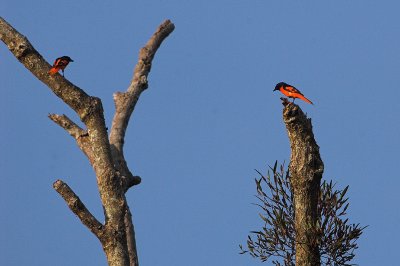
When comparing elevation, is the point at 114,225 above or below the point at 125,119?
below

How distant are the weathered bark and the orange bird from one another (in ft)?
4.90

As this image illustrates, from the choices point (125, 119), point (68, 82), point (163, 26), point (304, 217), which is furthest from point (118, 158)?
point (304, 217)

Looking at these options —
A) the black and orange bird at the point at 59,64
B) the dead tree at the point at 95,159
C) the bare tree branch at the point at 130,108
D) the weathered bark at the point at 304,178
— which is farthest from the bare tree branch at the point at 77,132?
the weathered bark at the point at 304,178

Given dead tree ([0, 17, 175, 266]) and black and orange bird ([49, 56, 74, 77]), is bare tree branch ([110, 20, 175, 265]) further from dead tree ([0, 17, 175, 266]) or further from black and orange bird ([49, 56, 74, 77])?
black and orange bird ([49, 56, 74, 77])

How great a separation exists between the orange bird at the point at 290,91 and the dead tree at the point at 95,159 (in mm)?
3719

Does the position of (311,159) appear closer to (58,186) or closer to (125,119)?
(58,186)

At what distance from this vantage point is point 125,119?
2003 centimetres

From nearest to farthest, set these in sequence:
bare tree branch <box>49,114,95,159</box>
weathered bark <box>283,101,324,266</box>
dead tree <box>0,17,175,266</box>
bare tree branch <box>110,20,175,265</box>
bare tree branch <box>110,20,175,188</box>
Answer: weathered bark <box>283,101,324,266</box> < dead tree <box>0,17,175,266</box> < bare tree branch <box>49,114,95,159</box> < bare tree branch <box>110,20,175,265</box> < bare tree branch <box>110,20,175,188</box>

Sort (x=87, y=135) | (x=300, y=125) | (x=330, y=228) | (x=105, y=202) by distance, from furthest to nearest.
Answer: (x=87, y=135)
(x=105, y=202)
(x=330, y=228)
(x=300, y=125)

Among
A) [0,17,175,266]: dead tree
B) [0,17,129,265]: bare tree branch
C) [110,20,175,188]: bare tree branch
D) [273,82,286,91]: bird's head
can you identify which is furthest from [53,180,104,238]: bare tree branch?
[273,82,286,91]: bird's head

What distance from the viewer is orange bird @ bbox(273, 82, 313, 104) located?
15.5 m

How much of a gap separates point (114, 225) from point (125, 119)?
4743 mm

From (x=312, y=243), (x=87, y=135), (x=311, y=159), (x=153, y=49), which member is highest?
(x=153, y=49)

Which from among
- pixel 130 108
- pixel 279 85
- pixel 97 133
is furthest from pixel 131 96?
pixel 279 85
